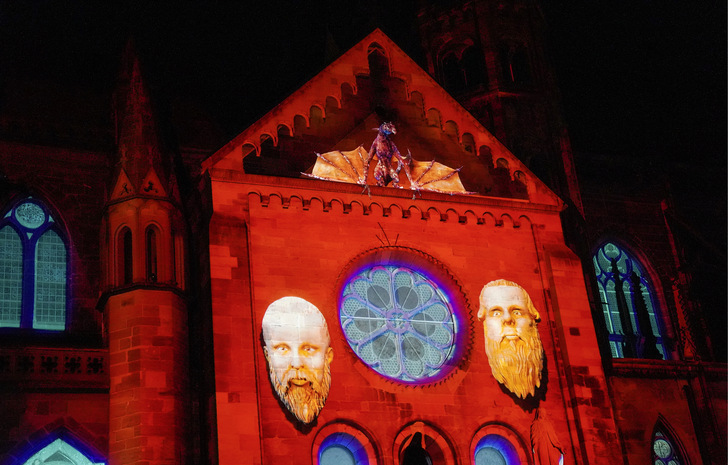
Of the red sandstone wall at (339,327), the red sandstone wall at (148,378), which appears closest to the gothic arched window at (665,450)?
the red sandstone wall at (339,327)

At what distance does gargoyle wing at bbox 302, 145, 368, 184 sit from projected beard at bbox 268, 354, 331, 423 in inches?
185

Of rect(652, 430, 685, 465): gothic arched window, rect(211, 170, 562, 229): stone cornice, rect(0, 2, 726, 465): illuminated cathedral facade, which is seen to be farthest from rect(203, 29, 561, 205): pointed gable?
rect(652, 430, 685, 465): gothic arched window

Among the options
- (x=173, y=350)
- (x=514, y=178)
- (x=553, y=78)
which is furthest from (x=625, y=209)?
(x=173, y=350)

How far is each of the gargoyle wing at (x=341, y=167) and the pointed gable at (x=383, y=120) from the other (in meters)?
0.51

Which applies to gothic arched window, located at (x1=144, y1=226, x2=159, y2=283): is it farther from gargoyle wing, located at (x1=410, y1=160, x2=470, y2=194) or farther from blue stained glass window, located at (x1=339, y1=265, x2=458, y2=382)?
gargoyle wing, located at (x1=410, y1=160, x2=470, y2=194)

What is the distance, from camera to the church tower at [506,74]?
27.3m

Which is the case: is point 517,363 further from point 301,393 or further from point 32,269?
point 32,269

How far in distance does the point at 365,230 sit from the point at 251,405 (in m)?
4.81

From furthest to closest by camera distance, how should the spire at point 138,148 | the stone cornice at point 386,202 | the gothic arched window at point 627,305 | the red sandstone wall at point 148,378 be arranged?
the gothic arched window at point 627,305 < the stone cornice at point 386,202 < the spire at point 138,148 < the red sandstone wall at point 148,378

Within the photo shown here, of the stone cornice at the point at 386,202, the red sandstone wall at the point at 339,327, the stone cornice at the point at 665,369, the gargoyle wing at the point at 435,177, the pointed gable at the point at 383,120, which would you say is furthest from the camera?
the stone cornice at the point at 665,369

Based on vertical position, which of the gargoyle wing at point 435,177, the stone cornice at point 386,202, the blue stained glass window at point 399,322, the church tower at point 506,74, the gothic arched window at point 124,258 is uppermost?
the church tower at point 506,74

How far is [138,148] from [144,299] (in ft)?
11.0

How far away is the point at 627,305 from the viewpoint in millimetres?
27250

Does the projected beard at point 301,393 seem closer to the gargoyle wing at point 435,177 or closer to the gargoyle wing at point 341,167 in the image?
the gargoyle wing at point 341,167
